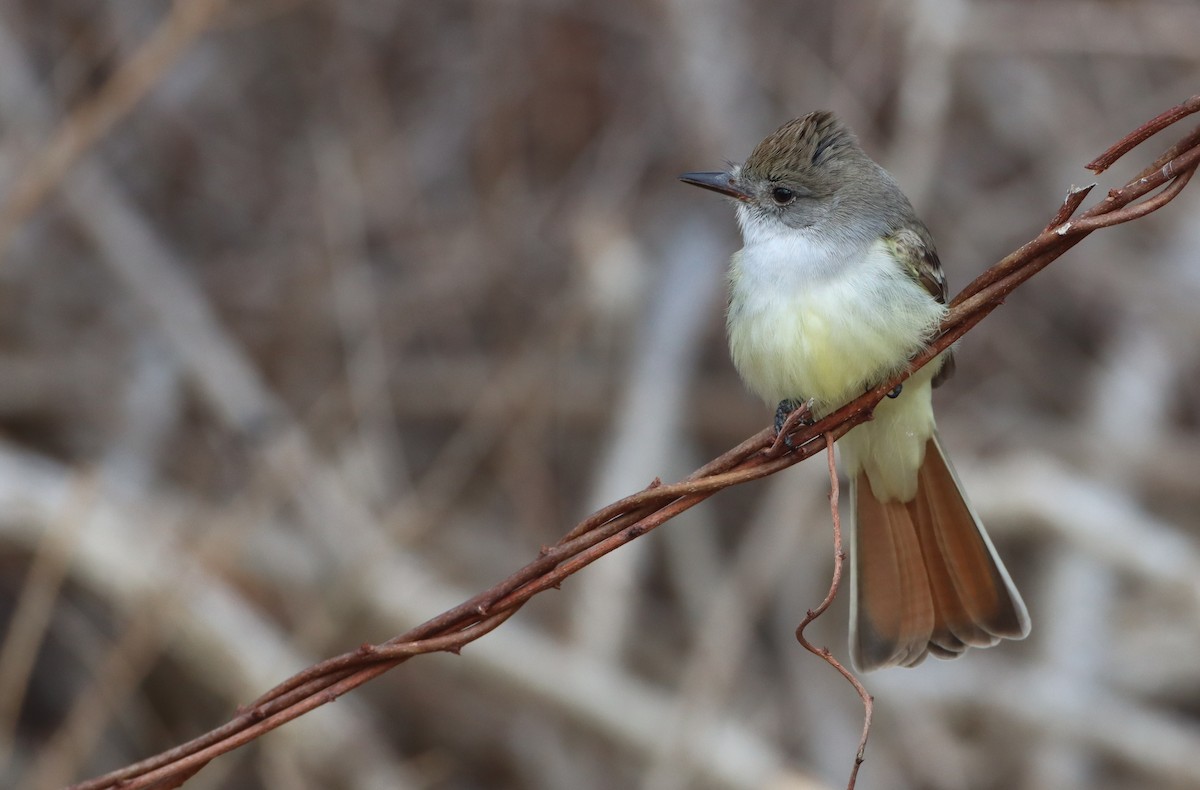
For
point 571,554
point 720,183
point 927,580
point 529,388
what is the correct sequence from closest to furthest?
point 571,554, point 927,580, point 720,183, point 529,388

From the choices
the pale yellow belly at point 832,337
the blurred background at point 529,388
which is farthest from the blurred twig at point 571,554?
the blurred background at point 529,388

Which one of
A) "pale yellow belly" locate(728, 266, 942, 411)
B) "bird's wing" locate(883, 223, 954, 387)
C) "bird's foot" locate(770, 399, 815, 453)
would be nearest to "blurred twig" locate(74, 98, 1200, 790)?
"bird's foot" locate(770, 399, 815, 453)

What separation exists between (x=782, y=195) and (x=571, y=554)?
4.79 feet

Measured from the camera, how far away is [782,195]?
3143 millimetres

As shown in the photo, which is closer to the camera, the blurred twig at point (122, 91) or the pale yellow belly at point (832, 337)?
the pale yellow belly at point (832, 337)

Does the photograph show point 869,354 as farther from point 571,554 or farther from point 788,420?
point 571,554

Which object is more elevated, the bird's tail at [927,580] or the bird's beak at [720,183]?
the bird's beak at [720,183]

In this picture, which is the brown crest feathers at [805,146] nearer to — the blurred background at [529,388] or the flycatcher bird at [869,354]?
the flycatcher bird at [869,354]

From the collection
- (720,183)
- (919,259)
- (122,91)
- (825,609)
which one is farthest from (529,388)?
(825,609)

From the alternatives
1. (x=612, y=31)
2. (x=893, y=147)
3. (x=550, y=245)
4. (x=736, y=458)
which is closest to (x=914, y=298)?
(x=736, y=458)

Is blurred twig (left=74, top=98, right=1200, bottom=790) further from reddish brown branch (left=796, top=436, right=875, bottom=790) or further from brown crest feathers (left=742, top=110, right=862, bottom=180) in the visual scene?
brown crest feathers (left=742, top=110, right=862, bottom=180)

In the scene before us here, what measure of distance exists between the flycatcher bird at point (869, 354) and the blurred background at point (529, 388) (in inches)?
60.2

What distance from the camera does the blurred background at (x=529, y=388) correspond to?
4520mm

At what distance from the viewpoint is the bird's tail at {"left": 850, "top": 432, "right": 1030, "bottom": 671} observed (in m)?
2.69
